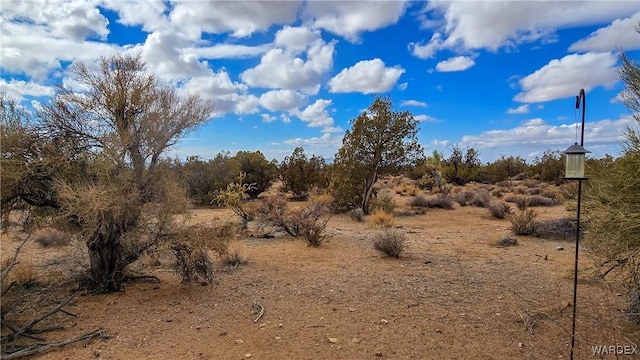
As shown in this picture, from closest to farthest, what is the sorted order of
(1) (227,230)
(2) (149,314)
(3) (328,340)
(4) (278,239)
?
(3) (328,340) < (2) (149,314) < (1) (227,230) < (4) (278,239)

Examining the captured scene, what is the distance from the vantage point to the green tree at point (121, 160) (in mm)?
6301

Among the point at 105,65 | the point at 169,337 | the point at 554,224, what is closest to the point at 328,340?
the point at 169,337

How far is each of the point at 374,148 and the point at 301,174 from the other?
8.39 meters

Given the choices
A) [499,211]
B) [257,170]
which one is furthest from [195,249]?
[257,170]

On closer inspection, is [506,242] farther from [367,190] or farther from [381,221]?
[367,190]

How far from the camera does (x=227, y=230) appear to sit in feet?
25.4

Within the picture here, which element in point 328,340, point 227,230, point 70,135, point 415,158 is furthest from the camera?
point 415,158

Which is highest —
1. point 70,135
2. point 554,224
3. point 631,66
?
point 631,66

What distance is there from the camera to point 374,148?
18.3m

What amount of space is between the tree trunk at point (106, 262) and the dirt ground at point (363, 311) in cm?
25

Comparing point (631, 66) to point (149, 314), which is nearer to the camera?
point (631, 66)

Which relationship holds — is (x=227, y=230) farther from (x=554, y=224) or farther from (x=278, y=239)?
(x=554, y=224)

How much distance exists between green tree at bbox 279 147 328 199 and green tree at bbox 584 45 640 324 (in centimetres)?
1973

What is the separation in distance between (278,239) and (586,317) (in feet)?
28.7
